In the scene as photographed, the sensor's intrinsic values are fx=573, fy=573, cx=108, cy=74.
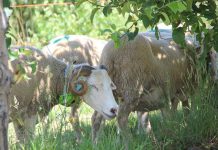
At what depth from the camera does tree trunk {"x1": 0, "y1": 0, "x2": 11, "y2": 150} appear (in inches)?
116

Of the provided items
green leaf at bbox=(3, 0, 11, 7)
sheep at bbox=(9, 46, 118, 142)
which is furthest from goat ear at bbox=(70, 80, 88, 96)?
green leaf at bbox=(3, 0, 11, 7)

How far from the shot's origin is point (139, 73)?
6.18m

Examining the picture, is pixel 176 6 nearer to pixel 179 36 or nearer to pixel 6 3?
pixel 179 36

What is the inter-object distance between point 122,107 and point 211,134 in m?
1.05

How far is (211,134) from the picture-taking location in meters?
5.50

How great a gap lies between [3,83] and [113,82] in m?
3.21

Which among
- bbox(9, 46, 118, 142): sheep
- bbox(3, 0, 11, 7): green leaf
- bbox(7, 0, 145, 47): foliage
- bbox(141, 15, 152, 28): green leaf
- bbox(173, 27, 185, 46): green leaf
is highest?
bbox(3, 0, 11, 7): green leaf

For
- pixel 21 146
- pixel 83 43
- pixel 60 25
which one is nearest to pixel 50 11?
pixel 60 25

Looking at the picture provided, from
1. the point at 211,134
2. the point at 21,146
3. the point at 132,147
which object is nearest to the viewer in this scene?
the point at 21,146

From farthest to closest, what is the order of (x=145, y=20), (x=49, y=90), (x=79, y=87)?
(x=49, y=90) < (x=79, y=87) < (x=145, y=20)

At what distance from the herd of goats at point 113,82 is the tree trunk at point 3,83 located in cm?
220

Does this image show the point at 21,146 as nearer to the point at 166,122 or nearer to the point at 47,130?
Answer: the point at 47,130

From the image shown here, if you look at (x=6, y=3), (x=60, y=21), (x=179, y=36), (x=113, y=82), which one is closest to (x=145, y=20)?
(x=179, y=36)

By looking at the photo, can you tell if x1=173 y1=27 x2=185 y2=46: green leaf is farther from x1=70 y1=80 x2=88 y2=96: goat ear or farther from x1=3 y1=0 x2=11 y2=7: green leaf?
x1=70 y1=80 x2=88 y2=96: goat ear
